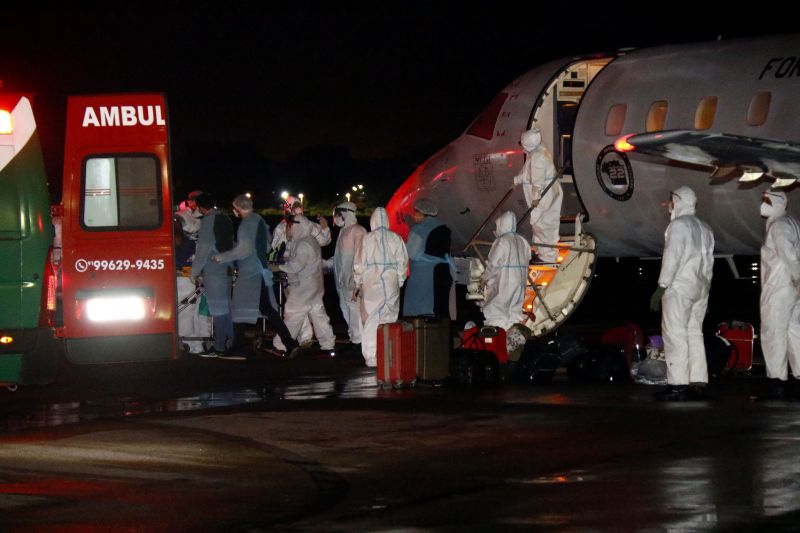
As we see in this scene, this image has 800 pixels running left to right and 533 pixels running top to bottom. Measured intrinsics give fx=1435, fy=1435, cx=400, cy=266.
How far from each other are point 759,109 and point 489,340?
16.2ft

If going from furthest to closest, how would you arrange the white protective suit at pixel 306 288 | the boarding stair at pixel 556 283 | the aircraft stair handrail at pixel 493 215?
the aircraft stair handrail at pixel 493 215, the white protective suit at pixel 306 288, the boarding stair at pixel 556 283

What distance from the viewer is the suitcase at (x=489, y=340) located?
1459cm

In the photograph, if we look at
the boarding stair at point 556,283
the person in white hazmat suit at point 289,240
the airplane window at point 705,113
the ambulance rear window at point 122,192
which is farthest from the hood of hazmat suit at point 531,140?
the ambulance rear window at point 122,192

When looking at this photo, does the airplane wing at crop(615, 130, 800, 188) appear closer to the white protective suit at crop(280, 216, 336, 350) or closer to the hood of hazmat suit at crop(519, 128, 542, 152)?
the hood of hazmat suit at crop(519, 128, 542, 152)

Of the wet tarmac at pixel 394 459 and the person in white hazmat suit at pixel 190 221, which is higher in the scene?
the person in white hazmat suit at pixel 190 221

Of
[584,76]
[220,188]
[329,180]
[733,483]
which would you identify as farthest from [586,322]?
[329,180]

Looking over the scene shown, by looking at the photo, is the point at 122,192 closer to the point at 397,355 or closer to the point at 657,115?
the point at 397,355

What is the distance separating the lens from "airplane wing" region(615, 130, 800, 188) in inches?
529

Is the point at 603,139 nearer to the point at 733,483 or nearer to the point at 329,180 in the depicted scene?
the point at 733,483

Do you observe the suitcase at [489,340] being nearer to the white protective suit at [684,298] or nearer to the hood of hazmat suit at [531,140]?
the white protective suit at [684,298]

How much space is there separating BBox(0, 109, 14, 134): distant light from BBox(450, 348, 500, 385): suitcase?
15.9 feet

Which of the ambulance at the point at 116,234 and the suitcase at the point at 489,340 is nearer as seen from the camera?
the ambulance at the point at 116,234

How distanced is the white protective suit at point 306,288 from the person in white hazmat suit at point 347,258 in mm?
443

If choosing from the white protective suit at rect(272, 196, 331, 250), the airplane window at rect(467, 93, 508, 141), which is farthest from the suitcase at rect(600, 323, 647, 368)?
the airplane window at rect(467, 93, 508, 141)
